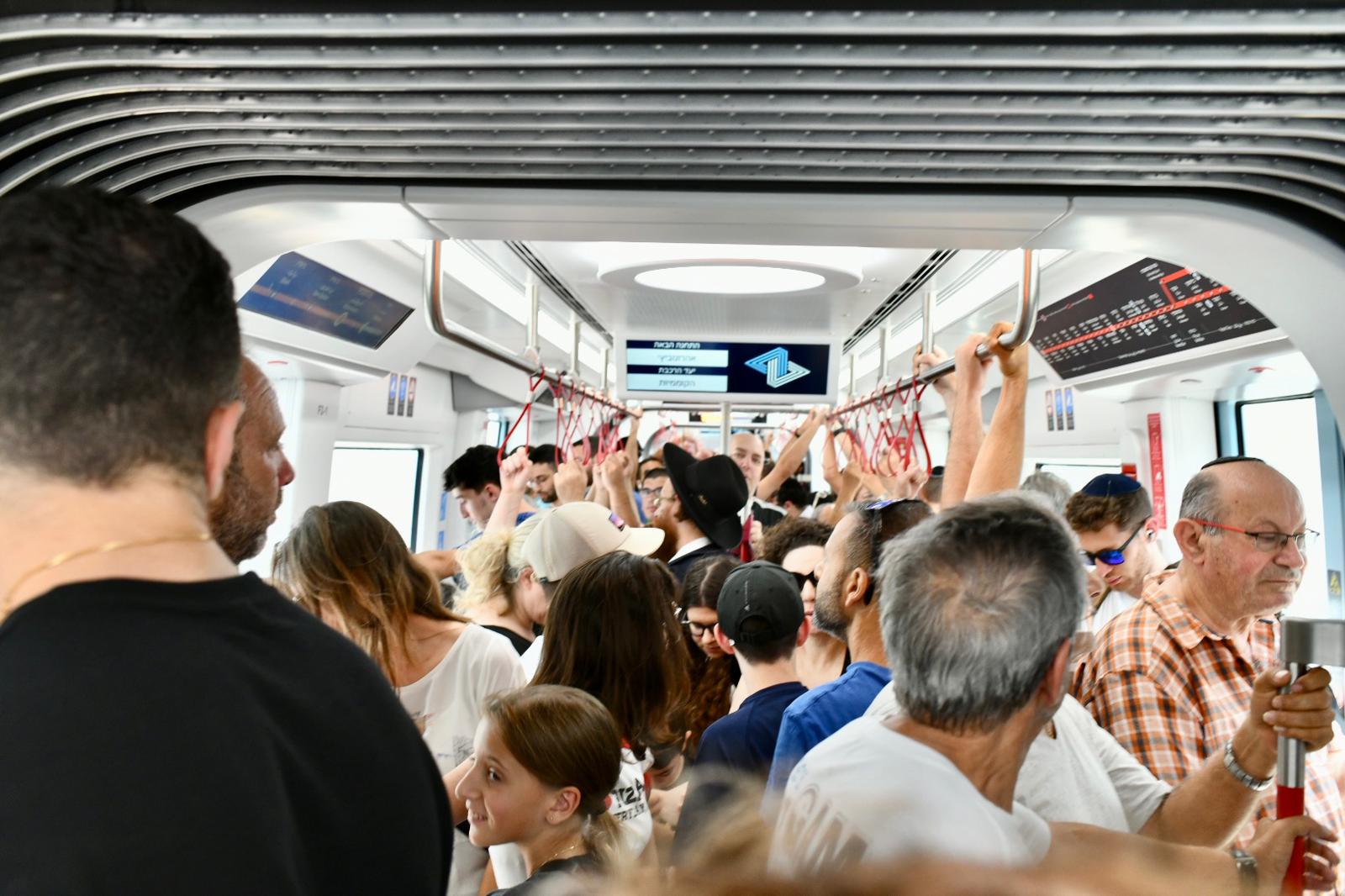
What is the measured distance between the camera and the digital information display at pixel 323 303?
4.46 metres

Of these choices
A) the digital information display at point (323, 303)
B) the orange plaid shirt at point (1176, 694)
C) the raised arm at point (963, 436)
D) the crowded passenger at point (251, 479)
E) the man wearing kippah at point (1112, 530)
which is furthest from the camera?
the digital information display at point (323, 303)

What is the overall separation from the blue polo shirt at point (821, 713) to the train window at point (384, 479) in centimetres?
587

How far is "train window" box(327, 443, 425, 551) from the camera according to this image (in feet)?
24.7

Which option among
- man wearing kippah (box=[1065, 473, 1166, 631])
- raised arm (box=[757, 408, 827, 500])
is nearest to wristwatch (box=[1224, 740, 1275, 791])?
man wearing kippah (box=[1065, 473, 1166, 631])

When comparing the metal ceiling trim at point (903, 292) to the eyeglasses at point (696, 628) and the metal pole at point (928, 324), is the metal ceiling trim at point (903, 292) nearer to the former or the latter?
the metal pole at point (928, 324)

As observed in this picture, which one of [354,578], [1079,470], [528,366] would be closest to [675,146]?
[354,578]

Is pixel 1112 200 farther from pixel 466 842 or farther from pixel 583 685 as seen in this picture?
pixel 466 842

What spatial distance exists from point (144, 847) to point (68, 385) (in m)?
0.38

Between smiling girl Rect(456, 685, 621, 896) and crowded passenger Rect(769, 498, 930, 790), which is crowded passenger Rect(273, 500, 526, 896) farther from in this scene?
crowded passenger Rect(769, 498, 930, 790)

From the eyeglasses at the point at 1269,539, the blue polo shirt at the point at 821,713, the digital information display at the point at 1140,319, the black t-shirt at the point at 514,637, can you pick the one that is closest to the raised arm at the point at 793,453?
the digital information display at the point at 1140,319

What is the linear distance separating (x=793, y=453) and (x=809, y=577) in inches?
122

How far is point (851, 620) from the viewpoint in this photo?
2.18 metres

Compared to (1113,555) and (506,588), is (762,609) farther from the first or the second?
(1113,555)

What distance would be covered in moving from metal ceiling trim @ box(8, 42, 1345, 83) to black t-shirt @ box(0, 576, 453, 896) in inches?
23.7
